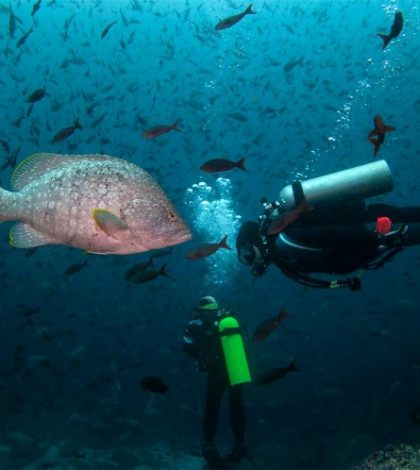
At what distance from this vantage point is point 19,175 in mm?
2385

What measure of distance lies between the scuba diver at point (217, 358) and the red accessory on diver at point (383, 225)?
2.59 meters

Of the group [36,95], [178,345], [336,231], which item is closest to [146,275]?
[336,231]

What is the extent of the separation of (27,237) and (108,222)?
27.7 inches

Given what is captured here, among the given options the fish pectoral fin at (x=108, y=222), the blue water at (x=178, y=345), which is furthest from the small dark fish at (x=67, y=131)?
the fish pectoral fin at (x=108, y=222)

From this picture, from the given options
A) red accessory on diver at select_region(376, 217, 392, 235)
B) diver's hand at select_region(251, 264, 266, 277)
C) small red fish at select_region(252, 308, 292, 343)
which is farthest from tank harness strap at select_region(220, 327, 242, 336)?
red accessory on diver at select_region(376, 217, 392, 235)

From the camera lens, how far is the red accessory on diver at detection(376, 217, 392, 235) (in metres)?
4.66

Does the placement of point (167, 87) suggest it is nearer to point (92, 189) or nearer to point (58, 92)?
point (58, 92)

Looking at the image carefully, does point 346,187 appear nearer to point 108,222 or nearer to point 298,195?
point 298,195

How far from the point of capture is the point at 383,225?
15.3 feet

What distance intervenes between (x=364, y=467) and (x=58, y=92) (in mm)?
52365

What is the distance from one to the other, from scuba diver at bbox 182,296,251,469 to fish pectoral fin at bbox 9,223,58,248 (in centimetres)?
424

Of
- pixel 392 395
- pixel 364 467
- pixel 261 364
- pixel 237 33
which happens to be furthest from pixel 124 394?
pixel 237 33

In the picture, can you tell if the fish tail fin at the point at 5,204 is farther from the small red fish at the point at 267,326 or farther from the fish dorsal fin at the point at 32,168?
the small red fish at the point at 267,326

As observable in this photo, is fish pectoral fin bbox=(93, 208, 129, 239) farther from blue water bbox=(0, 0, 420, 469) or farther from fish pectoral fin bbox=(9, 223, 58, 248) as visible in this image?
blue water bbox=(0, 0, 420, 469)
